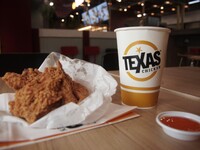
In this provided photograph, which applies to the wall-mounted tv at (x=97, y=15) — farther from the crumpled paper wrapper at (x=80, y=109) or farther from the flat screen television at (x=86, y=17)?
the crumpled paper wrapper at (x=80, y=109)

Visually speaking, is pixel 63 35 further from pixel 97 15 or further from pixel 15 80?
pixel 97 15

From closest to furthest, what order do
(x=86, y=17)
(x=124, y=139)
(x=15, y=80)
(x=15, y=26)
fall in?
1. (x=124, y=139)
2. (x=15, y=80)
3. (x=15, y=26)
4. (x=86, y=17)

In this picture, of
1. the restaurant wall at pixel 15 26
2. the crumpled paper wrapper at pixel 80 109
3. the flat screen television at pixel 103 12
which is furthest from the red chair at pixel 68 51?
the flat screen television at pixel 103 12

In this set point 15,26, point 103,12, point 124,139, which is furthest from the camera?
point 103,12

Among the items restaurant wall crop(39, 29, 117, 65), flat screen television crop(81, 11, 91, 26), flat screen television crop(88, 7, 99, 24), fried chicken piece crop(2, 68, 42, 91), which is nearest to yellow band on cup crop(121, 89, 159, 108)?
fried chicken piece crop(2, 68, 42, 91)

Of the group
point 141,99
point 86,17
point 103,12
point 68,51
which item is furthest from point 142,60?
point 103,12

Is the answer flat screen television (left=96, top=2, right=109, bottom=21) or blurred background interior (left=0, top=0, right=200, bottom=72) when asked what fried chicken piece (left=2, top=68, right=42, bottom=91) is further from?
flat screen television (left=96, top=2, right=109, bottom=21)
